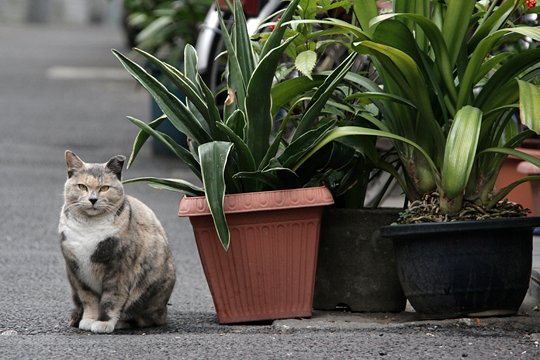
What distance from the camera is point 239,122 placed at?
451 centimetres

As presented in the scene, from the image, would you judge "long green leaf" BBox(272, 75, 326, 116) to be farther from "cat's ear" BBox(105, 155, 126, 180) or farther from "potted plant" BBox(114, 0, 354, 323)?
"cat's ear" BBox(105, 155, 126, 180)

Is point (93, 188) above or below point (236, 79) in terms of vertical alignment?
below

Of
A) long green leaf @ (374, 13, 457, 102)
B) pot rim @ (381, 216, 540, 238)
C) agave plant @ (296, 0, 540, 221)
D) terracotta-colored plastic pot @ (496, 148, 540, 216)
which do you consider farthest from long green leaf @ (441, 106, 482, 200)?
terracotta-colored plastic pot @ (496, 148, 540, 216)

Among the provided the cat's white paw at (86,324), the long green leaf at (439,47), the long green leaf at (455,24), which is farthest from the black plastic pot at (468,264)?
the cat's white paw at (86,324)

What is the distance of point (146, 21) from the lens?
11.9 metres

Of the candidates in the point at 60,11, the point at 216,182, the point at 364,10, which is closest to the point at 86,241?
the point at 216,182

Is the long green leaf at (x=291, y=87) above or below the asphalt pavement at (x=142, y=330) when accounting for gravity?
above

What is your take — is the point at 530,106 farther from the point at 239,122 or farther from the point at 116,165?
the point at 116,165

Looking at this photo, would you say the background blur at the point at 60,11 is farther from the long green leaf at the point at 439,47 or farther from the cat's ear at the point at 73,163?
the long green leaf at the point at 439,47

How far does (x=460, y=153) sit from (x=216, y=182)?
2.91ft

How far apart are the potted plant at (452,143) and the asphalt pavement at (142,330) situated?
154 millimetres

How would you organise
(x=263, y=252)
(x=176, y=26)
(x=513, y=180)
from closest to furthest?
(x=263, y=252) → (x=513, y=180) → (x=176, y=26)

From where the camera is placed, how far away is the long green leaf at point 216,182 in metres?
4.23

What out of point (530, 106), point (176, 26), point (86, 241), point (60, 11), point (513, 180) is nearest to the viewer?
point (530, 106)
